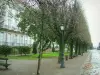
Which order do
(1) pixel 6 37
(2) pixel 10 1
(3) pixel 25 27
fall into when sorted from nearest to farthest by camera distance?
(2) pixel 10 1
(3) pixel 25 27
(1) pixel 6 37

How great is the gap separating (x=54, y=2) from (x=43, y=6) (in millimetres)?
9894

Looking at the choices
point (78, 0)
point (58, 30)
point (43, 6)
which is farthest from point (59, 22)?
point (43, 6)

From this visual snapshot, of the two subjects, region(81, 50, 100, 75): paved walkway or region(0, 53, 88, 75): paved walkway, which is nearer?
region(0, 53, 88, 75): paved walkway

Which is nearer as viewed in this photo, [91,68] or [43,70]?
[43,70]

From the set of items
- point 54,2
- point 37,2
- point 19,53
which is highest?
point 54,2

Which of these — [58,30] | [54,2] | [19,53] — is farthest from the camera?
[19,53]

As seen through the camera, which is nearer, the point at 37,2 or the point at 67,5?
the point at 37,2

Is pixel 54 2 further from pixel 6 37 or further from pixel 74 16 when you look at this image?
pixel 6 37

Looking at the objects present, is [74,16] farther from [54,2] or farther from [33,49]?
[33,49]

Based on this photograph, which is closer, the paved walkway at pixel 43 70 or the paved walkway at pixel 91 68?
the paved walkway at pixel 43 70

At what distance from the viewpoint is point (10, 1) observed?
15641mm

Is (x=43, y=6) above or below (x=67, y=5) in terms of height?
below

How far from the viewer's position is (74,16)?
28.0 meters

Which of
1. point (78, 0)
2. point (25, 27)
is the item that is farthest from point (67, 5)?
point (25, 27)
